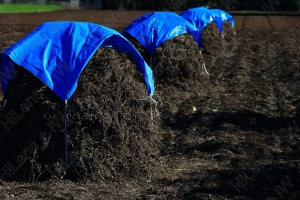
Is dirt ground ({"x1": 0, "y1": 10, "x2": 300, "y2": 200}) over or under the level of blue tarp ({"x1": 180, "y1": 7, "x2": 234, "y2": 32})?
under

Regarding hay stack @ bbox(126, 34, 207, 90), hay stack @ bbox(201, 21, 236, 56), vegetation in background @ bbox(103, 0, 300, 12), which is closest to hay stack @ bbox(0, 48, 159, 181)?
hay stack @ bbox(126, 34, 207, 90)

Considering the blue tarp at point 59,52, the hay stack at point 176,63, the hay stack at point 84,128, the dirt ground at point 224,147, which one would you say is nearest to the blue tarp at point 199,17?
the dirt ground at point 224,147

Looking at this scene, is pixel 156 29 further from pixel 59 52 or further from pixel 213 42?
pixel 213 42

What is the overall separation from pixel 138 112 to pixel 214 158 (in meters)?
1.55

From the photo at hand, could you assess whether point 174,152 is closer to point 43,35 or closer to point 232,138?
point 232,138

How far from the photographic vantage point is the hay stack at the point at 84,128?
7344 millimetres

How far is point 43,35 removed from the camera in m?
7.68

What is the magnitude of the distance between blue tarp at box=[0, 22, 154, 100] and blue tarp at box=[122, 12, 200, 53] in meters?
5.73

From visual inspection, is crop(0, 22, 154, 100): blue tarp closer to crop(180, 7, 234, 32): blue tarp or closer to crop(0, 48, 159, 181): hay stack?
crop(0, 48, 159, 181): hay stack

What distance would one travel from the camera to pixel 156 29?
1407 centimetres

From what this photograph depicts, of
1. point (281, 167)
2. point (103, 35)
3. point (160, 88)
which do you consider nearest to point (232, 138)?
point (281, 167)

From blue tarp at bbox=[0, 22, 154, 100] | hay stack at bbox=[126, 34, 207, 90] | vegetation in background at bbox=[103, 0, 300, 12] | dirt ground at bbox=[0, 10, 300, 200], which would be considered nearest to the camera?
dirt ground at bbox=[0, 10, 300, 200]

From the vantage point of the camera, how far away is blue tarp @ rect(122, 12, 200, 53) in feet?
45.1

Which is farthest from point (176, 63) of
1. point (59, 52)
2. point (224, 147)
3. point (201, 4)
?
point (201, 4)
